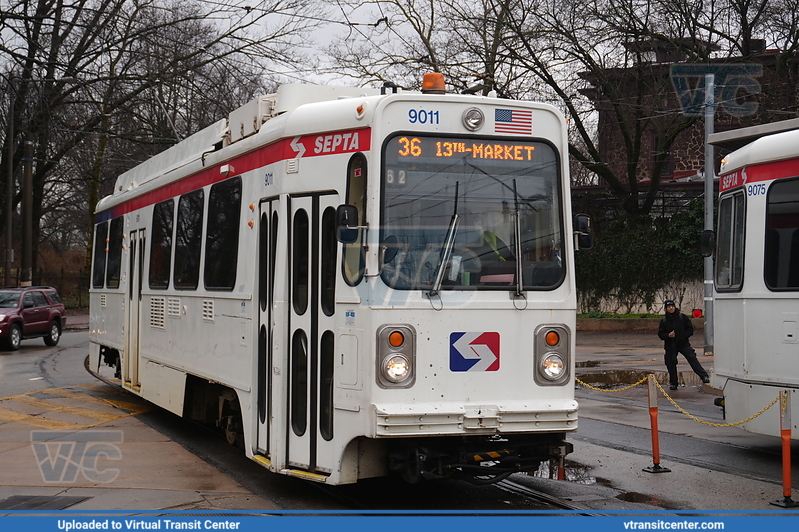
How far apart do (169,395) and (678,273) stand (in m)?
24.9

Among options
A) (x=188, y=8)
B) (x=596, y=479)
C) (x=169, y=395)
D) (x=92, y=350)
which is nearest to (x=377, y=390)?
(x=596, y=479)

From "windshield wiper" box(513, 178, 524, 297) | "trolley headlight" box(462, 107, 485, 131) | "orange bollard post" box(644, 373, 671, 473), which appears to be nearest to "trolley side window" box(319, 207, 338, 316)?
"trolley headlight" box(462, 107, 485, 131)

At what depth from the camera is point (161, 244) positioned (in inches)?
465

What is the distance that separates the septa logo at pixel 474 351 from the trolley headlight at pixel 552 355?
34 cm

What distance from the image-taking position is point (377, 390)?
6.85m

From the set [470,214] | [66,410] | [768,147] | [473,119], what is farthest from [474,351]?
[66,410]

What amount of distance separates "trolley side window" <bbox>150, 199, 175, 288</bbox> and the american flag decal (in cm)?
515

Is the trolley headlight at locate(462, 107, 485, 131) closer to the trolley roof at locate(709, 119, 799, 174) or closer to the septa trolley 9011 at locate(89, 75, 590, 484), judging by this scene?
the septa trolley 9011 at locate(89, 75, 590, 484)

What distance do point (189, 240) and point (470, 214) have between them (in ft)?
14.5

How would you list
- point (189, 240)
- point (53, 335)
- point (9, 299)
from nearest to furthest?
point (189, 240) < point (9, 299) < point (53, 335)

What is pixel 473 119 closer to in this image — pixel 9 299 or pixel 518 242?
pixel 518 242

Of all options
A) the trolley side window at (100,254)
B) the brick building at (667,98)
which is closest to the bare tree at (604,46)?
the brick building at (667,98)

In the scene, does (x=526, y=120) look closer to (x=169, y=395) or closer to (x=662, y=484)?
(x=662, y=484)

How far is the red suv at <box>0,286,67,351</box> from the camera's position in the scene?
85.8ft
